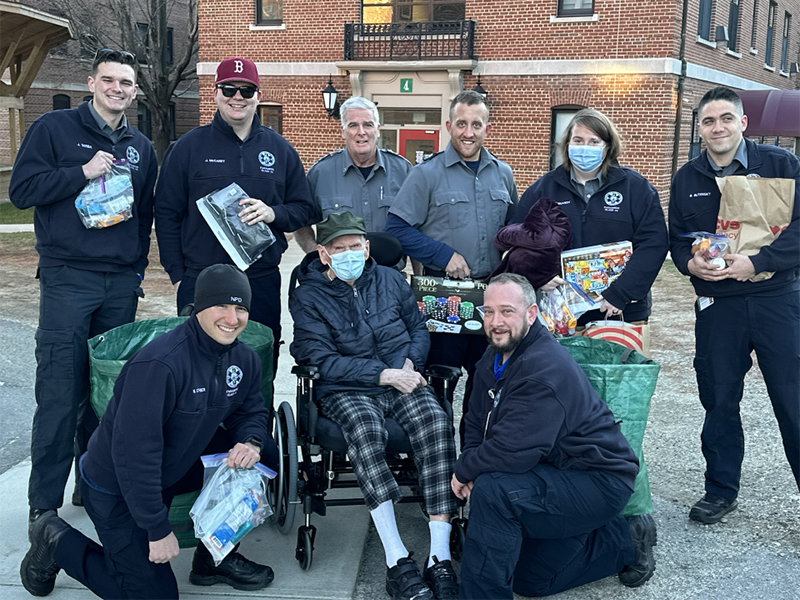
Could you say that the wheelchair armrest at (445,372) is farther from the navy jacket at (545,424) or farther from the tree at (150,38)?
the tree at (150,38)

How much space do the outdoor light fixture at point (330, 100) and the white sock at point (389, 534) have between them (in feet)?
50.8

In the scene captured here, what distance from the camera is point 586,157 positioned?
4.05 metres

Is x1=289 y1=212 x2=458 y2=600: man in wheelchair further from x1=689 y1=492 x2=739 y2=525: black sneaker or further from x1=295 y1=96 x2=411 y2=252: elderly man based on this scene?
x1=689 y1=492 x2=739 y2=525: black sneaker

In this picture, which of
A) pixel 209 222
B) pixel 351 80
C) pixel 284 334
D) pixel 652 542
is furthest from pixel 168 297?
pixel 351 80

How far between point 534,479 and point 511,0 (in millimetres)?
15455

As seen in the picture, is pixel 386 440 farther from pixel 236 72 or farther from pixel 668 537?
pixel 236 72

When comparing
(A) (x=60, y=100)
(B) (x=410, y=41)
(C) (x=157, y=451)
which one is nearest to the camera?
(C) (x=157, y=451)

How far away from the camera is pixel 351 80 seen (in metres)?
18.1

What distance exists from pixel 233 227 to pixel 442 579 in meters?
1.98

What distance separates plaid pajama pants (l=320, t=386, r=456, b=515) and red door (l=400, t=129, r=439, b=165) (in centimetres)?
1500

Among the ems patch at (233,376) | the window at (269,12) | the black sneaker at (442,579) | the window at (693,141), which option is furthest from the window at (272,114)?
the black sneaker at (442,579)

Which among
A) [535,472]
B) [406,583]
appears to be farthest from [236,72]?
[406,583]

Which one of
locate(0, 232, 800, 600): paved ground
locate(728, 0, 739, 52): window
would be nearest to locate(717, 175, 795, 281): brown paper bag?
locate(0, 232, 800, 600): paved ground

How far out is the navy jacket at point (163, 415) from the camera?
116 inches
